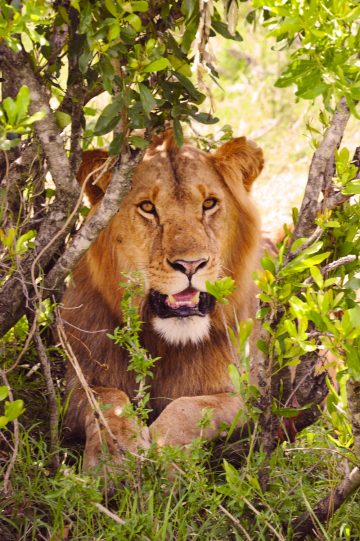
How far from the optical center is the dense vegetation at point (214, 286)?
101 inches

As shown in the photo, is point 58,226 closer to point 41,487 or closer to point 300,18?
point 41,487

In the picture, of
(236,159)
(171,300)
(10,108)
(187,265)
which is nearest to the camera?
(10,108)

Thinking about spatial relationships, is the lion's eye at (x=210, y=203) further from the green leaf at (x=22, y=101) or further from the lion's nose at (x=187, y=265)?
the green leaf at (x=22, y=101)

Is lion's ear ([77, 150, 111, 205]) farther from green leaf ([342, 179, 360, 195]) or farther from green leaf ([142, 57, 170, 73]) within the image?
green leaf ([342, 179, 360, 195])

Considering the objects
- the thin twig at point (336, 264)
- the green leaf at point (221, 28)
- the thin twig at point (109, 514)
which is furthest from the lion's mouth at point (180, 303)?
the thin twig at point (109, 514)

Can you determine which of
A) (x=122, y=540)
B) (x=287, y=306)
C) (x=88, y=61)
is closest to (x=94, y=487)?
(x=122, y=540)

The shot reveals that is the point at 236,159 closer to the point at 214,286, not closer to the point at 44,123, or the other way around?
the point at 44,123

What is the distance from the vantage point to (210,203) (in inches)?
147

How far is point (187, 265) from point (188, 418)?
556 mm

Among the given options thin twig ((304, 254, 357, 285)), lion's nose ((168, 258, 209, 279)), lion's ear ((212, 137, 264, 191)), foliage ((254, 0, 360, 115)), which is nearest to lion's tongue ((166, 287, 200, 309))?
lion's nose ((168, 258, 209, 279))

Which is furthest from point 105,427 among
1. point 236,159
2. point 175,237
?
point 236,159

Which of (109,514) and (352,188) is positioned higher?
(352,188)

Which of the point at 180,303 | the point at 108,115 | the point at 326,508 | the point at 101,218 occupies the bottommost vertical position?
the point at 326,508

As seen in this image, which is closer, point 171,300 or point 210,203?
point 171,300
